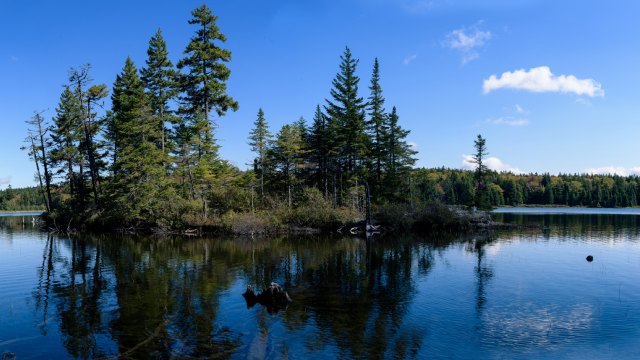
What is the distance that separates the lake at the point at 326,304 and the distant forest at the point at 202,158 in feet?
51.8

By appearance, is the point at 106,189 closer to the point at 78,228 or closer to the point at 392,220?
the point at 78,228

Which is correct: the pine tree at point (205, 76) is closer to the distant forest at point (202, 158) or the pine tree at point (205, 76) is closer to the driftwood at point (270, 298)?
the distant forest at point (202, 158)

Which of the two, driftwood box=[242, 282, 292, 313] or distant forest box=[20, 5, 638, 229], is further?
distant forest box=[20, 5, 638, 229]

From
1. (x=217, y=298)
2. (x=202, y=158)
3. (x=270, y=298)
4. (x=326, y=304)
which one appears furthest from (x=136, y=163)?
(x=326, y=304)

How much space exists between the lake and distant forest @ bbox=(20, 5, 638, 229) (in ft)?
51.8

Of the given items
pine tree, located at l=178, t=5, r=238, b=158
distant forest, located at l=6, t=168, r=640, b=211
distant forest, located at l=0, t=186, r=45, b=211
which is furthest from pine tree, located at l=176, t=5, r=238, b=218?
distant forest, located at l=0, t=186, r=45, b=211

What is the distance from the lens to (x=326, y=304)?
57.0ft

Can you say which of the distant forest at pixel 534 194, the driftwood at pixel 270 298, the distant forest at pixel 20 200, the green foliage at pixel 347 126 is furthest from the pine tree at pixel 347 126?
the distant forest at pixel 20 200

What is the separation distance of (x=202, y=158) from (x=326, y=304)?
34.2m

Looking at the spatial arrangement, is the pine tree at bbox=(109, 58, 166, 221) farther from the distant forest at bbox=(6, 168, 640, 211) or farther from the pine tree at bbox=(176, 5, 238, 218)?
the distant forest at bbox=(6, 168, 640, 211)

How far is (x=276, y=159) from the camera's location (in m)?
60.4

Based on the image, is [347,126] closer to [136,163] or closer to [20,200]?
[136,163]

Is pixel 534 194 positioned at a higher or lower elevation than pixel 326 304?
higher

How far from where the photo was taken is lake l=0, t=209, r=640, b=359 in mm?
12539
